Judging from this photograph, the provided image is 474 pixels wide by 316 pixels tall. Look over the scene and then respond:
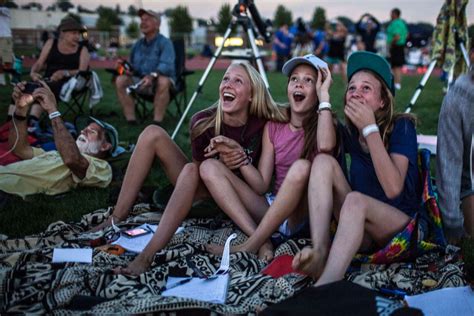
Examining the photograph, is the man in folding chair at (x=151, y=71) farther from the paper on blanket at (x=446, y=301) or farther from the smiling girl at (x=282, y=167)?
the paper on blanket at (x=446, y=301)

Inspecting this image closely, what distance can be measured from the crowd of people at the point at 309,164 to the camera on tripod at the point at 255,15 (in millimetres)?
2174

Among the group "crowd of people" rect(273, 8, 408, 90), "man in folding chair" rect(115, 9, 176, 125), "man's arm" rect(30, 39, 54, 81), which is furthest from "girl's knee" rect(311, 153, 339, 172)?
"crowd of people" rect(273, 8, 408, 90)

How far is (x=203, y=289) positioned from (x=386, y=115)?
1424mm

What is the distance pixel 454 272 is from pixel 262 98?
1.62 m

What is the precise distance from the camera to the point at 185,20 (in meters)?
51.3

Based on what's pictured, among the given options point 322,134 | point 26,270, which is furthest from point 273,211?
point 26,270

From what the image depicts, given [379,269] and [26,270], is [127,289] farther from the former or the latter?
[379,269]

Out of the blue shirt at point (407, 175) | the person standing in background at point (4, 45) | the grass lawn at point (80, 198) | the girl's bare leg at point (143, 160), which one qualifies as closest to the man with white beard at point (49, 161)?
the grass lawn at point (80, 198)

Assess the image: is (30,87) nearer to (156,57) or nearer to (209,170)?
(209,170)

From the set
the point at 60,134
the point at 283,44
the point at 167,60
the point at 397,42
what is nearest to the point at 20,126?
the point at 60,134

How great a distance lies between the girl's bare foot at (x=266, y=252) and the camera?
3.14 m

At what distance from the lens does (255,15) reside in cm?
604

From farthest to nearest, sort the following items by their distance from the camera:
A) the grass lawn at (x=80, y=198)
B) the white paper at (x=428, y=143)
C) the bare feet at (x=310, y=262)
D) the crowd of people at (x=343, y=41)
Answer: the crowd of people at (x=343, y=41), the white paper at (x=428, y=143), the grass lawn at (x=80, y=198), the bare feet at (x=310, y=262)

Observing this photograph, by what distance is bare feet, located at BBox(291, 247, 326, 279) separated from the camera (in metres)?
2.57
